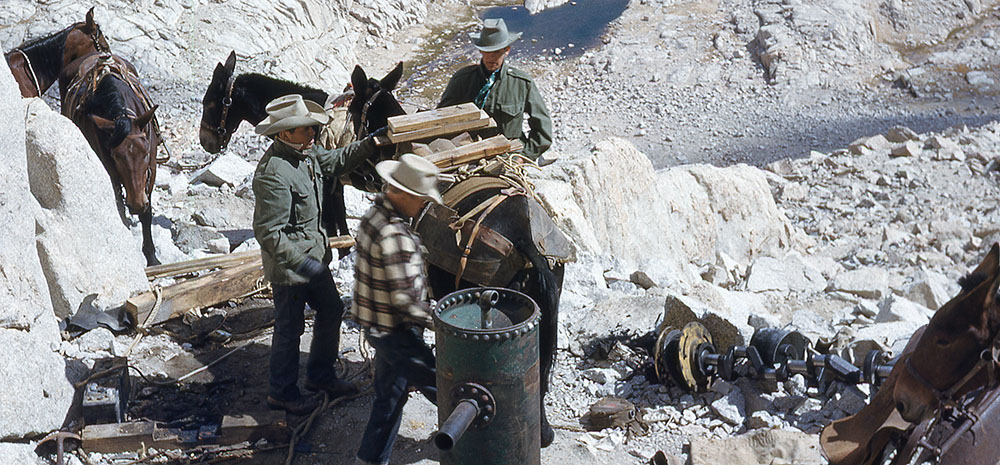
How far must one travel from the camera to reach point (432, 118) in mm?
4961

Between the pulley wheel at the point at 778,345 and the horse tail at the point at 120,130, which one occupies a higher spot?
the horse tail at the point at 120,130

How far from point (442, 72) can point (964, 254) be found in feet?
38.5

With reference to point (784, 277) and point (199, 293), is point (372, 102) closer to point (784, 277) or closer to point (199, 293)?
point (199, 293)

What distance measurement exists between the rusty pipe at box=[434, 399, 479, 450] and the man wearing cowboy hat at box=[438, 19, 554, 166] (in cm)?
280

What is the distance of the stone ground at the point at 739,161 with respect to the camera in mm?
5281

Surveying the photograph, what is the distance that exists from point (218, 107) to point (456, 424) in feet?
16.0

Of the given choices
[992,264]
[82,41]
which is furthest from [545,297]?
[82,41]

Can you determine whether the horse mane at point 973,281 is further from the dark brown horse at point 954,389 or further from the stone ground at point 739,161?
the stone ground at point 739,161

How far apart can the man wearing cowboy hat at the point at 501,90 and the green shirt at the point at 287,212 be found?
1409 mm

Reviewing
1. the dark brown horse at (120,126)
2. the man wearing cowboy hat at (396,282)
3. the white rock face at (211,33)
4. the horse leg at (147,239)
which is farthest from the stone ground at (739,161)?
the white rock face at (211,33)

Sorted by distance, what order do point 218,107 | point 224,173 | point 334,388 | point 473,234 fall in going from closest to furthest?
point 473,234 → point 334,388 → point 218,107 → point 224,173

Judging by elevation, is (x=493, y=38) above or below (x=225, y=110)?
above

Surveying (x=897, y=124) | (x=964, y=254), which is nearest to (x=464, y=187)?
(x=964, y=254)

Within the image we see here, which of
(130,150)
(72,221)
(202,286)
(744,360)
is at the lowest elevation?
(744,360)
